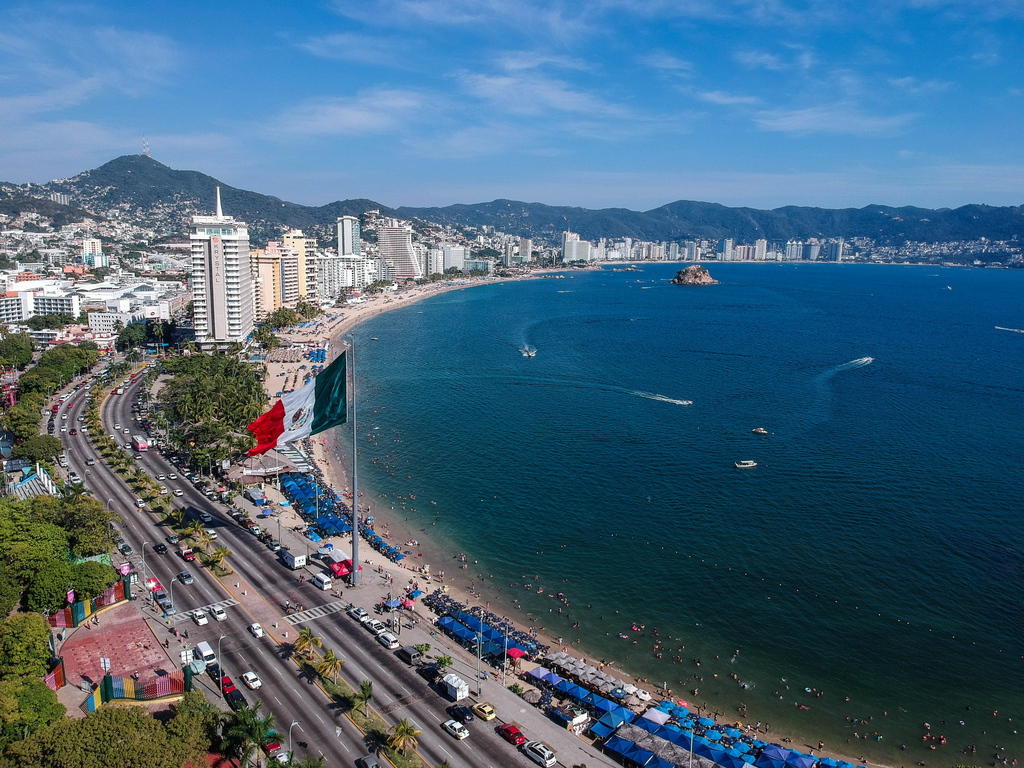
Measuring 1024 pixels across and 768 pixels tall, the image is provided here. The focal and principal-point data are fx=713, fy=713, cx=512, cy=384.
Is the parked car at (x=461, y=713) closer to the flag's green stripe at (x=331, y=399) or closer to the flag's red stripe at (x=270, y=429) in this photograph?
the flag's green stripe at (x=331, y=399)

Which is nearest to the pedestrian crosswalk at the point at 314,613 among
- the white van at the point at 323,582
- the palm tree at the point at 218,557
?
the white van at the point at 323,582

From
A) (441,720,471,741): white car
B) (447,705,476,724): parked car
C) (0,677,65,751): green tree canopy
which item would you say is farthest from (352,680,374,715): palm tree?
(0,677,65,751): green tree canopy

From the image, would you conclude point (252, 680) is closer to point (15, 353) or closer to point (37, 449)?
point (37, 449)

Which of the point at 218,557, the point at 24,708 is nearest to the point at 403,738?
the point at 24,708

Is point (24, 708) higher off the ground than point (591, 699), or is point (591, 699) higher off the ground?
point (24, 708)

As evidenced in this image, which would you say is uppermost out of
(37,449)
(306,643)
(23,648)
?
(37,449)

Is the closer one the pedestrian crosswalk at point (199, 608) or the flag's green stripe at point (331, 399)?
the pedestrian crosswalk at point (199, 608)

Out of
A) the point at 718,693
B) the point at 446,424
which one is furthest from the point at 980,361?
the point at 718,693
